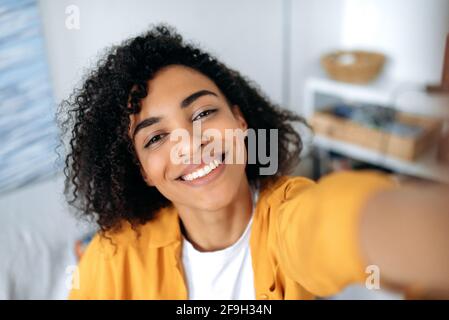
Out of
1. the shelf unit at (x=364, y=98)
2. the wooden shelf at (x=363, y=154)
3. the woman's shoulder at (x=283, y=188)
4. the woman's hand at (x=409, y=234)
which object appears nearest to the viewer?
the woman's hand at (x=409, y=234)

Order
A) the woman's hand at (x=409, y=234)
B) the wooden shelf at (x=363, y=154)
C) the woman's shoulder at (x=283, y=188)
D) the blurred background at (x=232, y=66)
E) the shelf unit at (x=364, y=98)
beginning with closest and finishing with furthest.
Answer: the woman's hand at (x=409, y=234) < the woman's shoulder at (x=283, y=188) < the blurred background at (x=232, y=66) < the wooden shelf at (x=363, y=154) < the shelf unit at (x=364, y=98)

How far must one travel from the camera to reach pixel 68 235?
0.79 m

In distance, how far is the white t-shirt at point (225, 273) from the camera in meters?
0.61

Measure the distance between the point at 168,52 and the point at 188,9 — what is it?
5.3 inches

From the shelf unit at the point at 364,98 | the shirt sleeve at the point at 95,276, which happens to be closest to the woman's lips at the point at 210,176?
the shirt sleeve at the point at 95,276

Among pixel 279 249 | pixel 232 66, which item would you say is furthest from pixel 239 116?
pixel 279 249

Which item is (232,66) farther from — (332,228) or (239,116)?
(332,228)

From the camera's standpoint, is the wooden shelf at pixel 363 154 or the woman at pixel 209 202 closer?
the woman at pixel 209 202

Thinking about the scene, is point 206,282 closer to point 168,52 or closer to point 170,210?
point 170,210

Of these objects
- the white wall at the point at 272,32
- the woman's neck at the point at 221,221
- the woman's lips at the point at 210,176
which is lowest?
the woman's neck at the point at 221,221

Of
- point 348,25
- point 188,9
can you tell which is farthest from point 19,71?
point 348,25

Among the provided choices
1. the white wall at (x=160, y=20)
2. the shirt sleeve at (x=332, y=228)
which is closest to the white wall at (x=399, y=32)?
the white wall at (x=160, y=20)

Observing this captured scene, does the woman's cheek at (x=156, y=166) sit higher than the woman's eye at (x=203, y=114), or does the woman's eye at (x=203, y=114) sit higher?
A: the woman's eye at (x=203, y=114)

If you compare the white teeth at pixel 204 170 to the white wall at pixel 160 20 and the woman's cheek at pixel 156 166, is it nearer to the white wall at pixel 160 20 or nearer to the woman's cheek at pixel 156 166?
the woman's cheek at pixel 156 166
